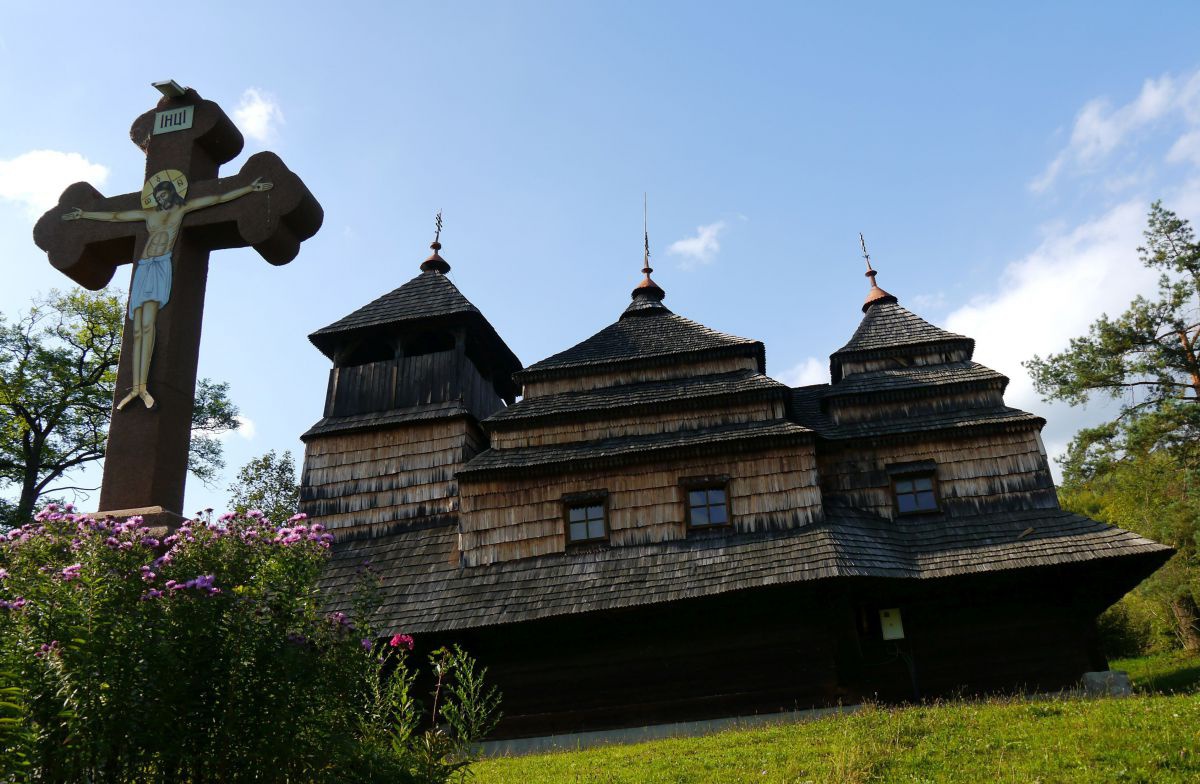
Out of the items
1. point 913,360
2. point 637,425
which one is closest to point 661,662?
point 637,425

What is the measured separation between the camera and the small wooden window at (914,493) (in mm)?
15266

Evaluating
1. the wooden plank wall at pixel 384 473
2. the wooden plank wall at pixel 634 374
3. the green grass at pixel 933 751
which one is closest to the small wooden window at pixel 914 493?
the wooden plank wall at pixel 634 374

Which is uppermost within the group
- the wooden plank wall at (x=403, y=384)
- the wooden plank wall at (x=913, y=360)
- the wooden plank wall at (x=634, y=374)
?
the wooden plank wall at (x=403, y=384)

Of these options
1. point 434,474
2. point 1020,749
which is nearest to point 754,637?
point 1020,749

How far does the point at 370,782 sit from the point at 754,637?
31.7 feet

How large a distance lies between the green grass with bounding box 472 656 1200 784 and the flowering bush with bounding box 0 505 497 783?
4.54 m

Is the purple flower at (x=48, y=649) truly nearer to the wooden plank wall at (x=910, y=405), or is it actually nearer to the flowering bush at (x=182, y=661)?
the flowering bush at (x=182, y=661)

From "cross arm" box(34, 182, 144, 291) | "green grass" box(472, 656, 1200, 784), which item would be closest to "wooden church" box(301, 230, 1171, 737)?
"green grass" box(472, 656, 1200, 784)

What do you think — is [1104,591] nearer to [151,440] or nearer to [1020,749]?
[1020,749]

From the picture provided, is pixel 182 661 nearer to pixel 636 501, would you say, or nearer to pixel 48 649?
pixel 48 649

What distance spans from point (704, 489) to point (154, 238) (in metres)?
9.38

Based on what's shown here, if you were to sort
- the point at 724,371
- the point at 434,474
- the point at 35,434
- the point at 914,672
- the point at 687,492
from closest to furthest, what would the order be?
the point at 914,672, the point at 687,492, the point at 724,371, the point at 434,474, the point at 35,434

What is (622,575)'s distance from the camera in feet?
45.2

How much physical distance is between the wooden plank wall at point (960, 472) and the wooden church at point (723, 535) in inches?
1.6
